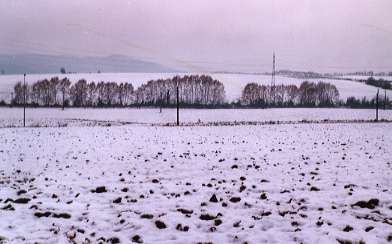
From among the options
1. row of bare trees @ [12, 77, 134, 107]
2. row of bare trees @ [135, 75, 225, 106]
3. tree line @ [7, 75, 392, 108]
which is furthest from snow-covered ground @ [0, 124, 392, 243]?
row of bare trees @ [12, 77, 134, 107]

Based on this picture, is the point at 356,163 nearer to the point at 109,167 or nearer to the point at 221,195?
the point at 221,195

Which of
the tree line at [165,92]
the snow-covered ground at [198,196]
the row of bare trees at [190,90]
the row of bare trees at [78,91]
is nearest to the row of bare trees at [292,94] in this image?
the tree line at [165,92]

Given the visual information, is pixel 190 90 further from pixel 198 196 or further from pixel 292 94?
pixel 198 196

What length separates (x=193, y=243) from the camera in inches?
284

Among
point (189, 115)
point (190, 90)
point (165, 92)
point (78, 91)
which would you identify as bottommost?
point (189, 115)

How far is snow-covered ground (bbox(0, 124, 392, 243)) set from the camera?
780 centimetres

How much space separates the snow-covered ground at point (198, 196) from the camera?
7.80 meters

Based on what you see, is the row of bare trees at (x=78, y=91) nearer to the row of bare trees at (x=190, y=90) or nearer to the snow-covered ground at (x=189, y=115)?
the row of bare trees at (x=190, y=90)

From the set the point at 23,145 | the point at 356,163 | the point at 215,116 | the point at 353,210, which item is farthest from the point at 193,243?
the point at 215,116

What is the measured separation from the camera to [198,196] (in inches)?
417

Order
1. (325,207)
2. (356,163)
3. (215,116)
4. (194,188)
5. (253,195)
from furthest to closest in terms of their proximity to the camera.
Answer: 1. (215,116)
2. (356,163)
3. (194,188)
4. (253,195)
5. (325,207)

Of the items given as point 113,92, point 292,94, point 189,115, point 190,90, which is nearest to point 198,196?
point 189,115

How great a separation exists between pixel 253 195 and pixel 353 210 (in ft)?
8.79

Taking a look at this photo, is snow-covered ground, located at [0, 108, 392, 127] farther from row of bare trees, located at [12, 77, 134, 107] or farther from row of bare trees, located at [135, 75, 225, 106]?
row of bare trees, located at [135, 75, 225, 106]
